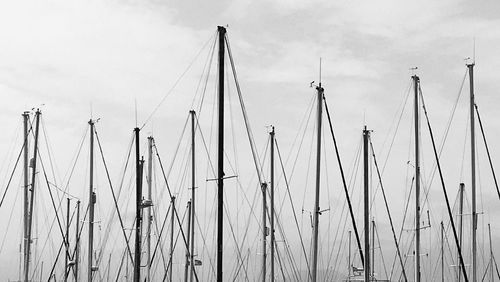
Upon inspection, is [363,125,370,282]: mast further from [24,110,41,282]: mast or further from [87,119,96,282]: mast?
[24,110,41,282]: mast

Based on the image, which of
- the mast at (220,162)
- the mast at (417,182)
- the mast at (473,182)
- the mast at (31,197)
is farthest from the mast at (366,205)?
the mast at (31,197)

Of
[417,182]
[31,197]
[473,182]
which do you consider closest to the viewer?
[473,182]

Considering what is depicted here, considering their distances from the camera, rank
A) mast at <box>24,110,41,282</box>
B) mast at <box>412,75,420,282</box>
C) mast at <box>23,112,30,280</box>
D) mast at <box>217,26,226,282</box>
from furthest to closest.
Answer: mast at <box>23,112,30,280</box> → mast at <box>24,110,41,282</box> → mast at <box>412,75,420,282</box> → mast at <box>217,26,226,282</box>

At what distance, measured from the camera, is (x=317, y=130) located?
47.3m

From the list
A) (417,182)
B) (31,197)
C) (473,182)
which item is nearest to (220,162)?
(417,182)

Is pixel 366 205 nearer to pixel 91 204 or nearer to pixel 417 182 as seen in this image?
pixel 417 182

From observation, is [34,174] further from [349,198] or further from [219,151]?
[219,151]

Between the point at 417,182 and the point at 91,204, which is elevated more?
the point at 417,182

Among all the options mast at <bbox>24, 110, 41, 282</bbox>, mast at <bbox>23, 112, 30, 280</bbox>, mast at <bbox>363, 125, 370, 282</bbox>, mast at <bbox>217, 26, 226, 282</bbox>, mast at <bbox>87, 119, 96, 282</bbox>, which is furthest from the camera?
mast at <bbox>87, 119, 96, 282</bbox>

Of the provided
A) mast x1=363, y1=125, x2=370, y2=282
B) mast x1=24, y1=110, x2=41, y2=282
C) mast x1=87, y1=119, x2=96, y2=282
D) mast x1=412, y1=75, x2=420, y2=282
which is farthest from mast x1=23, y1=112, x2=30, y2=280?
mast x1=412, y1=75, x2=420, y2=282

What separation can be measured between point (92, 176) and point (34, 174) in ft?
12.6

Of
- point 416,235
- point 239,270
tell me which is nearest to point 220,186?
point 416,235

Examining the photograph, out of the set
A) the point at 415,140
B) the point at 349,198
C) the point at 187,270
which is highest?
the point at 415,140

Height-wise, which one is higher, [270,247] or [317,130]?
[317,130]
